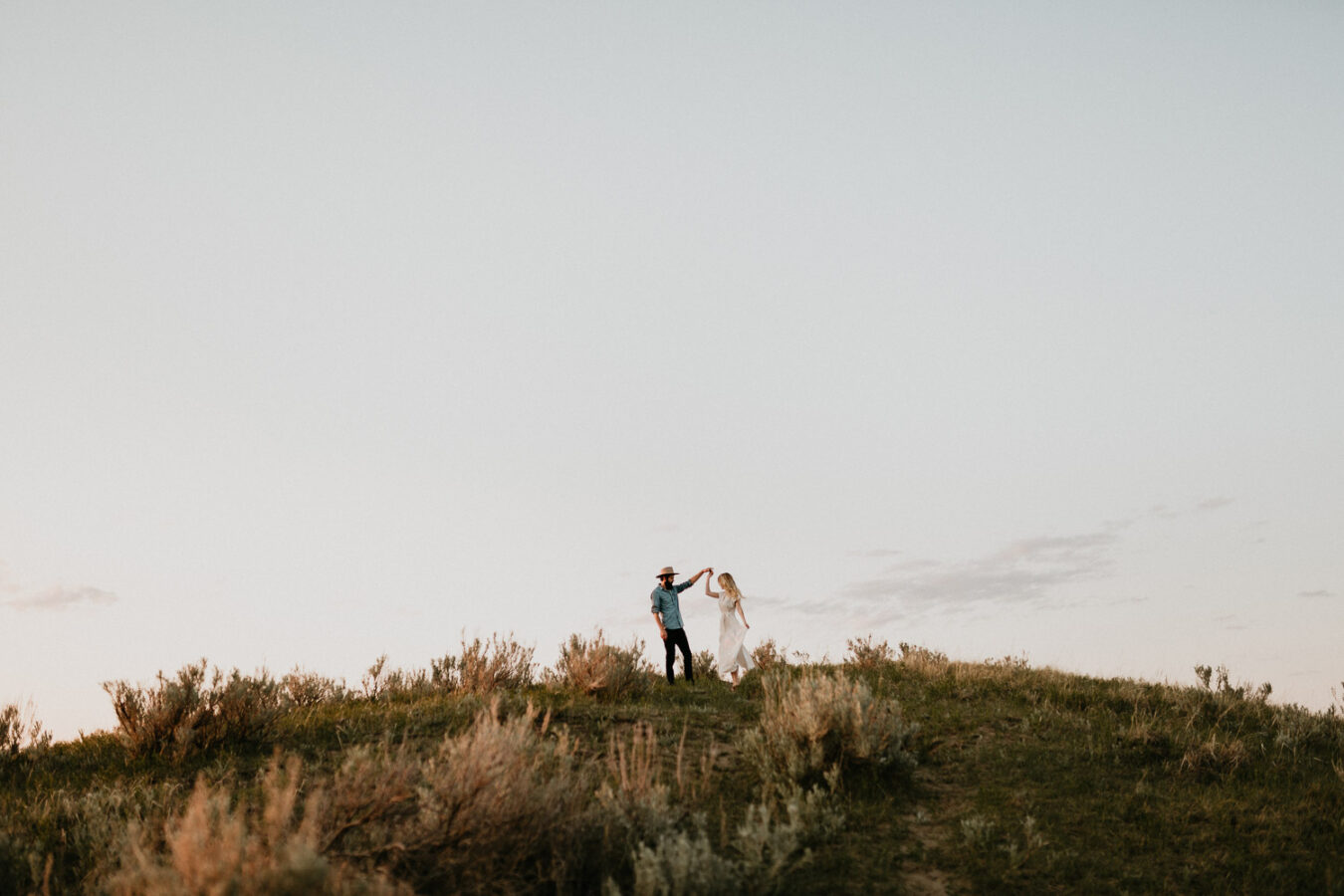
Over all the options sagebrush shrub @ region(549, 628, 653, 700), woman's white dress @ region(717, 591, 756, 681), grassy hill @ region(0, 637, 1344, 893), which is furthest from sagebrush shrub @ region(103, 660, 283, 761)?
woman's white dress @ region(717, 591, 756, 681)

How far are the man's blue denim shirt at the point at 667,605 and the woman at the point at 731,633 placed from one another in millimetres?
831

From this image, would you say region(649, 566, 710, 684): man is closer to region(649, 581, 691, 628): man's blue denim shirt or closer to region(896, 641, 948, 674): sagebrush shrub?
region(649, 581, 691, 628): man's blue denim shirt

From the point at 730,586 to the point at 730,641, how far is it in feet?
3.40

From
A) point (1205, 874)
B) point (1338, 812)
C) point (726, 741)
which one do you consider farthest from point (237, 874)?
point (1338, 812)

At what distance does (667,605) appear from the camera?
1408cm

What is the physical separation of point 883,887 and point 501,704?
233 inches

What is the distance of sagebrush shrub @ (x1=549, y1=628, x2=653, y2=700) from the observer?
11492 mm

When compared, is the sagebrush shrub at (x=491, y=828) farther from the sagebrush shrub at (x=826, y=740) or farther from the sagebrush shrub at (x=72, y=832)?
the sagebrush shrub at (x=826, y=740)

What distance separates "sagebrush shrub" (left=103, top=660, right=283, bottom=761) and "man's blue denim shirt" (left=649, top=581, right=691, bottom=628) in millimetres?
6625

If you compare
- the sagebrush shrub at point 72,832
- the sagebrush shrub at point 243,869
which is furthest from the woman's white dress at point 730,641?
the sagebrush shrub at point 243,869

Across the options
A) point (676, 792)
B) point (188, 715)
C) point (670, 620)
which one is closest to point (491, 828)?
point (676, 792)

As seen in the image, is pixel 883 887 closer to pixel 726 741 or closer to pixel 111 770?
pixel 726 741

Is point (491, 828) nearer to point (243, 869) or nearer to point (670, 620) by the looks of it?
point (243, 869)

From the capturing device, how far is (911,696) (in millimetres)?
11867
